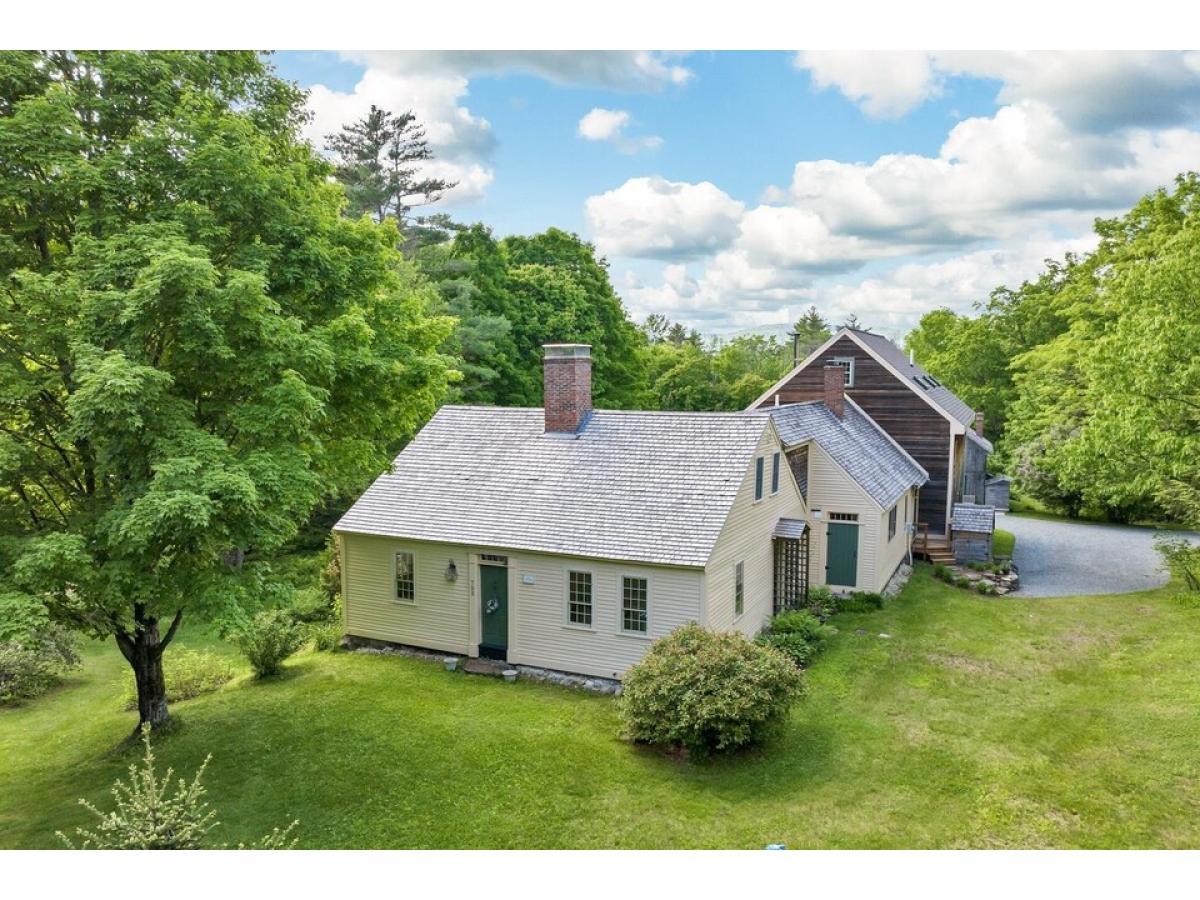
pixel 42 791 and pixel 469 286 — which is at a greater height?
pixel 469 286

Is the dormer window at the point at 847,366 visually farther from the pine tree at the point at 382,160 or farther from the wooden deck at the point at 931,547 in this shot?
the pine tree at the point at 382,160

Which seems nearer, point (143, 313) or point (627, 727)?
point (143, 313)

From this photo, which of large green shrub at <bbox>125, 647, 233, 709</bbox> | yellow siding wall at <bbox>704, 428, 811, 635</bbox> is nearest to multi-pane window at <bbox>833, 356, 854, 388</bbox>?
yellow siding wall at <bbox>704, 428, 811, 635</bbox>

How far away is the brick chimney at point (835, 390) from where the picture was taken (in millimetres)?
25578

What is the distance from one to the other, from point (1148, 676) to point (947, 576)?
833 cm

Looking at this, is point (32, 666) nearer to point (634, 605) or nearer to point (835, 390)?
point (634, 605)

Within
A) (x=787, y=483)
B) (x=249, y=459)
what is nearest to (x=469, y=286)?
(x=787, y=483)

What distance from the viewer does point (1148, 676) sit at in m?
15.4

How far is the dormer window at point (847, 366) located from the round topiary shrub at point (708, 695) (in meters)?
16.7

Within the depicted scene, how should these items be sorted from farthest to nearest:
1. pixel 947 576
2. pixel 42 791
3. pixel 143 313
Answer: pixel 947 576 → pixel 42 791 → pixel 143 313

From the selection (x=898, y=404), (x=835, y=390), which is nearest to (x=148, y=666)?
(x=835, y=390)

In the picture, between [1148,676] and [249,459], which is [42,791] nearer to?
[249,459]

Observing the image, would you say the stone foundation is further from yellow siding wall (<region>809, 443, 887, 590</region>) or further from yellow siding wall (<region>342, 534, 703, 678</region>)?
yellow siding wall (<region>809, 443, 887, 590</region>)

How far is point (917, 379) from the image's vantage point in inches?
1160
